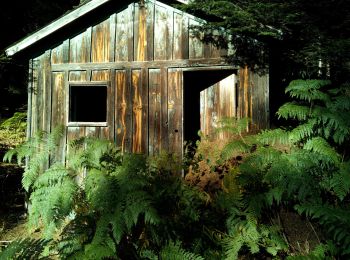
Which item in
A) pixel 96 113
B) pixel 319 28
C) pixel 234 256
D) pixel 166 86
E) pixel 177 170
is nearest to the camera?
pixel 234 256

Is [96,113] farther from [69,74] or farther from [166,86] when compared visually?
[166,86]

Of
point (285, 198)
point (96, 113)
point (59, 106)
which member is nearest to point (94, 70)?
point (59, 106)

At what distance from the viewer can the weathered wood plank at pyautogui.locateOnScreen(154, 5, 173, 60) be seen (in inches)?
281

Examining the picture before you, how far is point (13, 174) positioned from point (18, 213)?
3.44 m

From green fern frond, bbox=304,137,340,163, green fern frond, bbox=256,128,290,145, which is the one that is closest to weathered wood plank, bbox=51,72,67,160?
green fern frond, bbox=256,128,290,145

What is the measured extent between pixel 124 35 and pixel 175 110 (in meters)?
1.82

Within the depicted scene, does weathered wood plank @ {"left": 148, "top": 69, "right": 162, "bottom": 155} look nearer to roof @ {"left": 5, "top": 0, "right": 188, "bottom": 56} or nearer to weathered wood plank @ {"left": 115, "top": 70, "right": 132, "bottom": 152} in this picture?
weathered wood plank @ {"left": 115, "top": 70, "right": 132, "bottom": 152}

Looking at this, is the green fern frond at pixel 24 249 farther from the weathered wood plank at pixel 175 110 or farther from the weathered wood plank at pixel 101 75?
the weathered wood plank at pixel 101 75

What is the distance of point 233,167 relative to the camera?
4969mm

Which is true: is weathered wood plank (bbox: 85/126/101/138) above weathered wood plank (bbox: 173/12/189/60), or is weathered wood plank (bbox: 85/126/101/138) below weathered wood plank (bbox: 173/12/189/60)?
below

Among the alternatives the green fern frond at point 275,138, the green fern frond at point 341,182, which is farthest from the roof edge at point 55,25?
the green fern frond at point 341,182

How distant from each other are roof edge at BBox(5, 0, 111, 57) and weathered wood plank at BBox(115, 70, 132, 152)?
1.31 metres

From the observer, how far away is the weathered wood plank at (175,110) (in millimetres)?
7074

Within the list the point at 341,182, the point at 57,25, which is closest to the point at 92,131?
the point at 57,25
